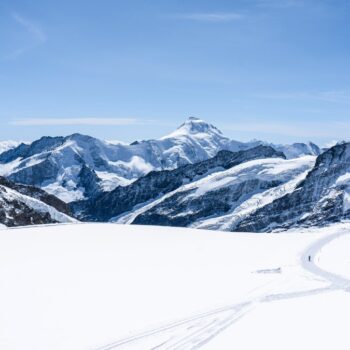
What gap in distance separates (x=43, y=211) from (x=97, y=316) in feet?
526

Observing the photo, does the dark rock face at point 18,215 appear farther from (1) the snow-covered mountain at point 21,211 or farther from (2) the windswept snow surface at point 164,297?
(2) the windswept snow surface at point 164,297

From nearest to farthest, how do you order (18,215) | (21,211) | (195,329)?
(195,329)
(18,215)
(21,211)

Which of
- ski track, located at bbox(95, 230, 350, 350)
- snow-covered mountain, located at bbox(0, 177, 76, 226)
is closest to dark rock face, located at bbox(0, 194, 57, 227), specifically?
snow-covered mountain, located at bbox(0, 177, 76, 226)

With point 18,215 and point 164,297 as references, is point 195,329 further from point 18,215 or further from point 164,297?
point 18,215

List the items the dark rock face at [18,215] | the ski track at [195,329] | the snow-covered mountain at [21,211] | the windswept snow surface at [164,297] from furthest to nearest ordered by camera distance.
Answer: the snow-covered mountain at [21,211]
the dark rock face at [18,215]
the windswept snow surface at [164,297]
the ski track at [195,329]

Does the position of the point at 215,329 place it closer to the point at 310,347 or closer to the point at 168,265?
the point at 310,347

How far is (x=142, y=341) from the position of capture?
21.8 m

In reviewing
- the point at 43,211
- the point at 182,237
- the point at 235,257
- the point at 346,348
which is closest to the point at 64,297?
the point at 346,348

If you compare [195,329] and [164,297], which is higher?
[195,329]

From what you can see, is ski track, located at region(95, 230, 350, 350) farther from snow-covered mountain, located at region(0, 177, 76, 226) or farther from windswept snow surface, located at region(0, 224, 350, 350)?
snow-covered mountain, located at region(0, 177, 76, 226)

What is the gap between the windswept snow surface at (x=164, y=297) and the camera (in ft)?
73.3

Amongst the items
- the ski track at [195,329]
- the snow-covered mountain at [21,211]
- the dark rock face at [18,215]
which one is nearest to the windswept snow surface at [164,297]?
the ski track at [195,329]

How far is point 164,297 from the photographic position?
29.8 metres

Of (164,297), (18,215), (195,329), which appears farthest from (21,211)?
(195,329)
